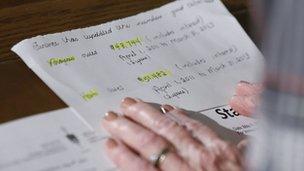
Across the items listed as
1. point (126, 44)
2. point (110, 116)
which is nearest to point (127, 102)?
point (110, 116)

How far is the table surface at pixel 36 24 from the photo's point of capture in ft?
2.32

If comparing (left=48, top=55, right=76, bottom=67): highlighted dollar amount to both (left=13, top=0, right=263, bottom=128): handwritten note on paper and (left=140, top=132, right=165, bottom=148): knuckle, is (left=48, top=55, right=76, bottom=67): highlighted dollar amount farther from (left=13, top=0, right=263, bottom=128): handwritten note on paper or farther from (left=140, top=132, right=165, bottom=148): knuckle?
(left=140, top=132, right=165, bottom=148): knuckle

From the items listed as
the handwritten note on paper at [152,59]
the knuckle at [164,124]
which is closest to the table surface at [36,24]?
the handwritten note on paper at [152,59]

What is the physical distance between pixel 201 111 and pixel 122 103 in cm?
9

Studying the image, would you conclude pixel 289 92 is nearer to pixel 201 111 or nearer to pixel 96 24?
pixel 201 111

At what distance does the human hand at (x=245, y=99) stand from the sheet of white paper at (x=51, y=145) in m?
0.17

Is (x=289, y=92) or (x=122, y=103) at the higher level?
(x=289, y=92)

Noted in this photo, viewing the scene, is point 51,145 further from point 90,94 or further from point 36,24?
point 36,24

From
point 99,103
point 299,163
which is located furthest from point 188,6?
point 299,163

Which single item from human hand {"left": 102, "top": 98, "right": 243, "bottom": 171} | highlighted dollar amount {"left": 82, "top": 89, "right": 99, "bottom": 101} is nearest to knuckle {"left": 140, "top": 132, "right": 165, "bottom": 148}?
human hand {"left": 102, "top": 98, "right": 243, "bottom": 171}

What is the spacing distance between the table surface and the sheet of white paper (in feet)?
0.07

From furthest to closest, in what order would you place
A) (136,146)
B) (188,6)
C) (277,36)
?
(188,6)
(136,146)
(277,36)

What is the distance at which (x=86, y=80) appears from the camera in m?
0.75

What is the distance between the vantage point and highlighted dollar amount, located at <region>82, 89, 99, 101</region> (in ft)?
2.35
